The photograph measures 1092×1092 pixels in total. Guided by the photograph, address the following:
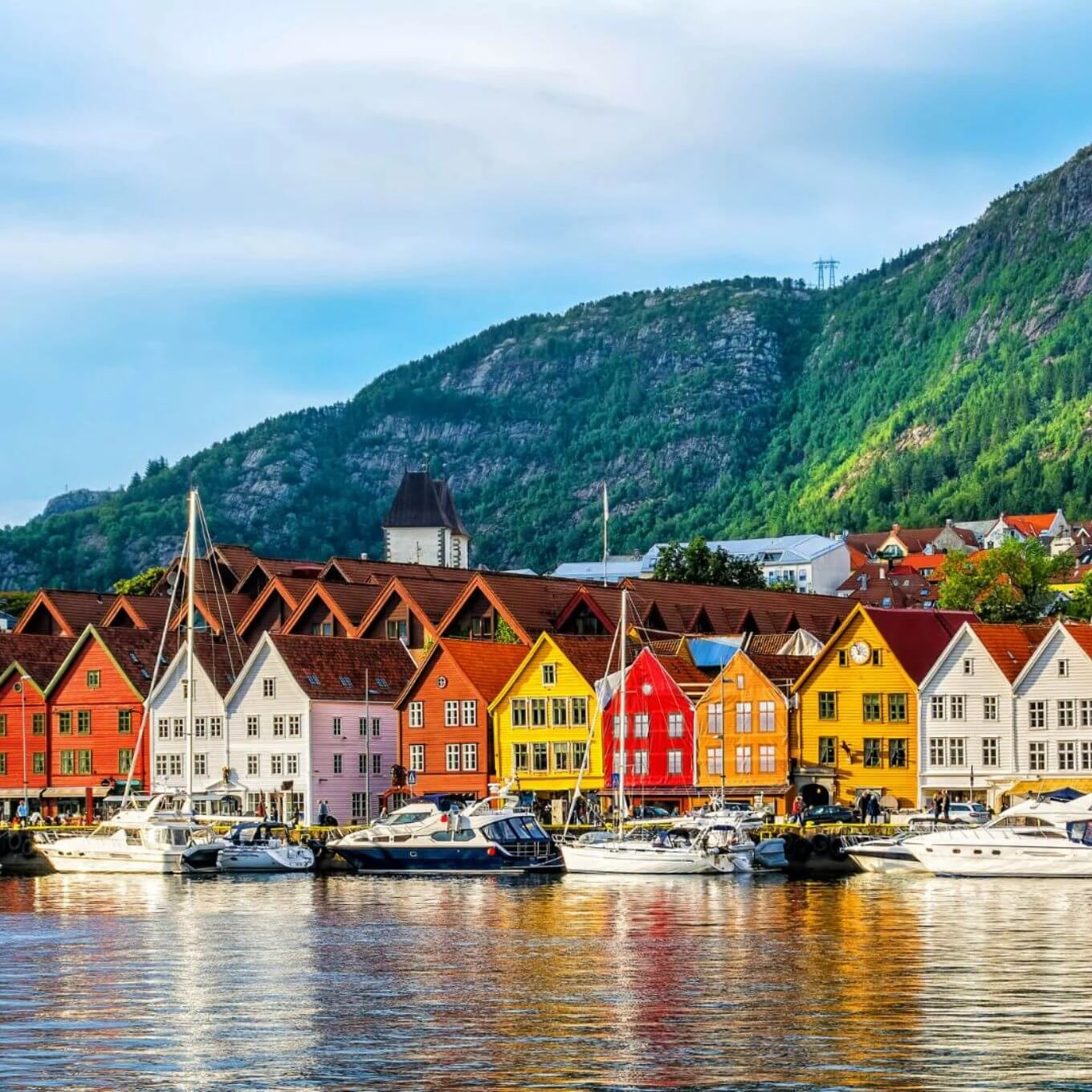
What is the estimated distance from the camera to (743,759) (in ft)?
402

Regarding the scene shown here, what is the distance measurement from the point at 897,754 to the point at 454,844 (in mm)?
31777

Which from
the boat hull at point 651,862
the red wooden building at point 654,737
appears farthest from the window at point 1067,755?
the boat hull at point 651,862

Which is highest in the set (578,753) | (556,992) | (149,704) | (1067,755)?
(149,704)

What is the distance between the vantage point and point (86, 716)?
141m

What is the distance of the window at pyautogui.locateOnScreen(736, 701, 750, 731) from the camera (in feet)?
402

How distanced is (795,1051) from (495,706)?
281 ft

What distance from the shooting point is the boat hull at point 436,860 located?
9706 cm

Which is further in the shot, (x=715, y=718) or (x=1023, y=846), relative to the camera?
(x=715, y=718)

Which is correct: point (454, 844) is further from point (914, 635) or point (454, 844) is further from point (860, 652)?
point (914, 635)

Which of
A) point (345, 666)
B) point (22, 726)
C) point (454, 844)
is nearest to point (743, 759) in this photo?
point (345, 666)

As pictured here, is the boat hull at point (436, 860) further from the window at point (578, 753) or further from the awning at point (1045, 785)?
the awning at point (1045, 785)

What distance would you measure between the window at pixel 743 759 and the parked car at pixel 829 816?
11228mm

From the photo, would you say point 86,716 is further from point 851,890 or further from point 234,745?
point 851,890

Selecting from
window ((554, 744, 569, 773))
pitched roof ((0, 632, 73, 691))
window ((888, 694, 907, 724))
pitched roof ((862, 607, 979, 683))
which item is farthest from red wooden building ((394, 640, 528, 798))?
pitched roof ((0, 632, 73, 691))
